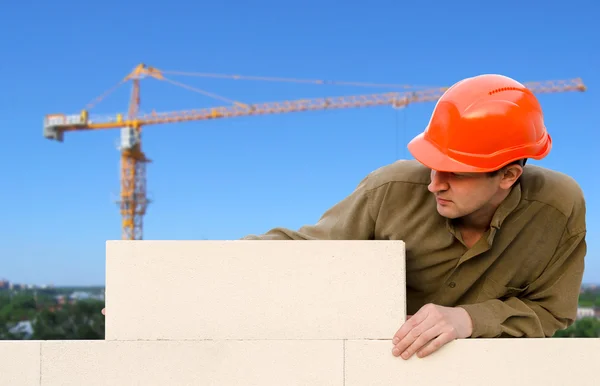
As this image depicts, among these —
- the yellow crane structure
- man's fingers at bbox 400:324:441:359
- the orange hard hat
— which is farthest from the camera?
the yellow crane structure

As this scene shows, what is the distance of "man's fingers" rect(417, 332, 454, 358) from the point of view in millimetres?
2232

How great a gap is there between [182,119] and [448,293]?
44.0 meters

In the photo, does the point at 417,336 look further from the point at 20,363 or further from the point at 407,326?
the point at 20,363

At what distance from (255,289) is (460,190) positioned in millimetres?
889

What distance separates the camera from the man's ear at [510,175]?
2506mm

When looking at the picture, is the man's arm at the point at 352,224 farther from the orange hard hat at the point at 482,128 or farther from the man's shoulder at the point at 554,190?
the man's shoulder at the point at 554,190

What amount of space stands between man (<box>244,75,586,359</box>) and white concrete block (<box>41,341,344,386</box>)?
0.53 meters

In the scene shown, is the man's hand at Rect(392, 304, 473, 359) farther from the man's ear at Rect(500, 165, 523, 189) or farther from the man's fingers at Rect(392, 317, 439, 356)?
the man's ear at Rect(500, 165, 523, 189)

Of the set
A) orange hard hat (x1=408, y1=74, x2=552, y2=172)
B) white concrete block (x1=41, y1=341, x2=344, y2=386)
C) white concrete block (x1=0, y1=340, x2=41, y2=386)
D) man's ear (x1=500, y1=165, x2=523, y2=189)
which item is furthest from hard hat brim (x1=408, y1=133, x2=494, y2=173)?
white concrete block (x1=0, y1=340, x2=41, y2=386)

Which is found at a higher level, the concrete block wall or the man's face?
Answer: the man's face

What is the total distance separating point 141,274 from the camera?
2289mm

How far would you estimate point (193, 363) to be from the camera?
2273 millimetres

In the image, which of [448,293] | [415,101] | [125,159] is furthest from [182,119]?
[448,293]

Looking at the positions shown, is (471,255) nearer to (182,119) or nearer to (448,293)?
(448,293)
